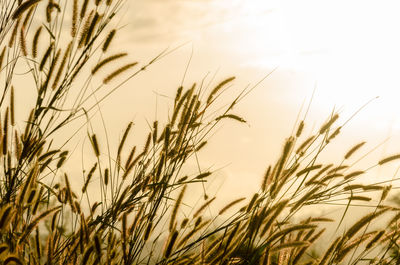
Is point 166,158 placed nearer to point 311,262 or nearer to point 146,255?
point 146,255

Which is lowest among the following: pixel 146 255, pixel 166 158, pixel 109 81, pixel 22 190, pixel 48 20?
pixel 146 255

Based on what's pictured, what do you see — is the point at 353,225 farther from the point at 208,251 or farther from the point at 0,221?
the point at 0,221

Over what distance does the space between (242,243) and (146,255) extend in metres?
0.41

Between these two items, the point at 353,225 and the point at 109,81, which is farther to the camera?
the point at 109,81

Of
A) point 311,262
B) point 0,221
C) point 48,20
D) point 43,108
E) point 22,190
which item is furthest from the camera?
point 48,20

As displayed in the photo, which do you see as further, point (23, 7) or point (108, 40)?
point (108, 40)

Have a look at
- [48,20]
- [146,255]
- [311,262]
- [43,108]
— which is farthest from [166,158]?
[48,20]

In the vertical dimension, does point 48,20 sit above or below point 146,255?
above

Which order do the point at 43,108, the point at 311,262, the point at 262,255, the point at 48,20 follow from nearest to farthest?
1. the point at 262,255
2. the point at 311,262
3. the point at 43,108
4. the point at 48,20

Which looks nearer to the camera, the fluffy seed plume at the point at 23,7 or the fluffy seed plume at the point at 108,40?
the fluffy seed plume at the point at 23,7

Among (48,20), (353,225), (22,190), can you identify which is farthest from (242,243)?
(48,20)

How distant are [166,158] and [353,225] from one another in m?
0.69

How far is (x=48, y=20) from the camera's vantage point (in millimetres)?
2355

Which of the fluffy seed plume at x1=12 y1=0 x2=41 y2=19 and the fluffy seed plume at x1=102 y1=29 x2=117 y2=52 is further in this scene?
the fluffy seed plume at x1=102 y1=29 x2=117 y2=52
